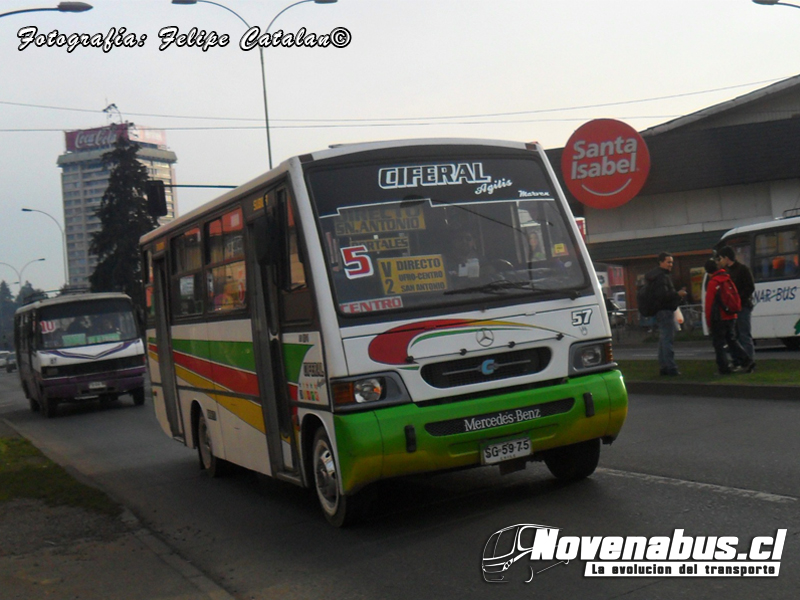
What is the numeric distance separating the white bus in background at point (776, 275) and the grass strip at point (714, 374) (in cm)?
400

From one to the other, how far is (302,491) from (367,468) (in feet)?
9.65

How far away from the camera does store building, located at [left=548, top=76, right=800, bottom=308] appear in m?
35.0

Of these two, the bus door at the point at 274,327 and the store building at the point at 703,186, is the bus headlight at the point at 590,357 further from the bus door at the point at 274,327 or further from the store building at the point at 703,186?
the store building at the point at 703,186

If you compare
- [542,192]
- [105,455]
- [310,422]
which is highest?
[542,192]

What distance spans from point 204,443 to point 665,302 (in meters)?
7.18

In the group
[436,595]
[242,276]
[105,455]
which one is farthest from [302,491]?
[105,455]

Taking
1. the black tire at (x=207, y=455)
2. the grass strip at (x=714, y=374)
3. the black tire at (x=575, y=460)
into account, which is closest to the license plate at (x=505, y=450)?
the black tire at (x=575, y=460)

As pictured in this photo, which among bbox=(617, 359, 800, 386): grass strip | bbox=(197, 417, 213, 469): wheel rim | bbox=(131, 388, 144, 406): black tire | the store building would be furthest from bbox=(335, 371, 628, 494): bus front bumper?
the store building

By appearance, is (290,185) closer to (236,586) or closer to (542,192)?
(542,192)

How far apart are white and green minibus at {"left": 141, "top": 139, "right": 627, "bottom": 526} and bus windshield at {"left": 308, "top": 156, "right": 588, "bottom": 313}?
0.01m

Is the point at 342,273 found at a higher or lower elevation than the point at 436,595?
higher

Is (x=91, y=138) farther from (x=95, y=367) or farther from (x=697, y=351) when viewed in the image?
(x=697, y=351)

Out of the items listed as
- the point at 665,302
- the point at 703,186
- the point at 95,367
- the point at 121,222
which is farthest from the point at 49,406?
the point at 121,222

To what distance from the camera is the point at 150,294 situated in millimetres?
12828
